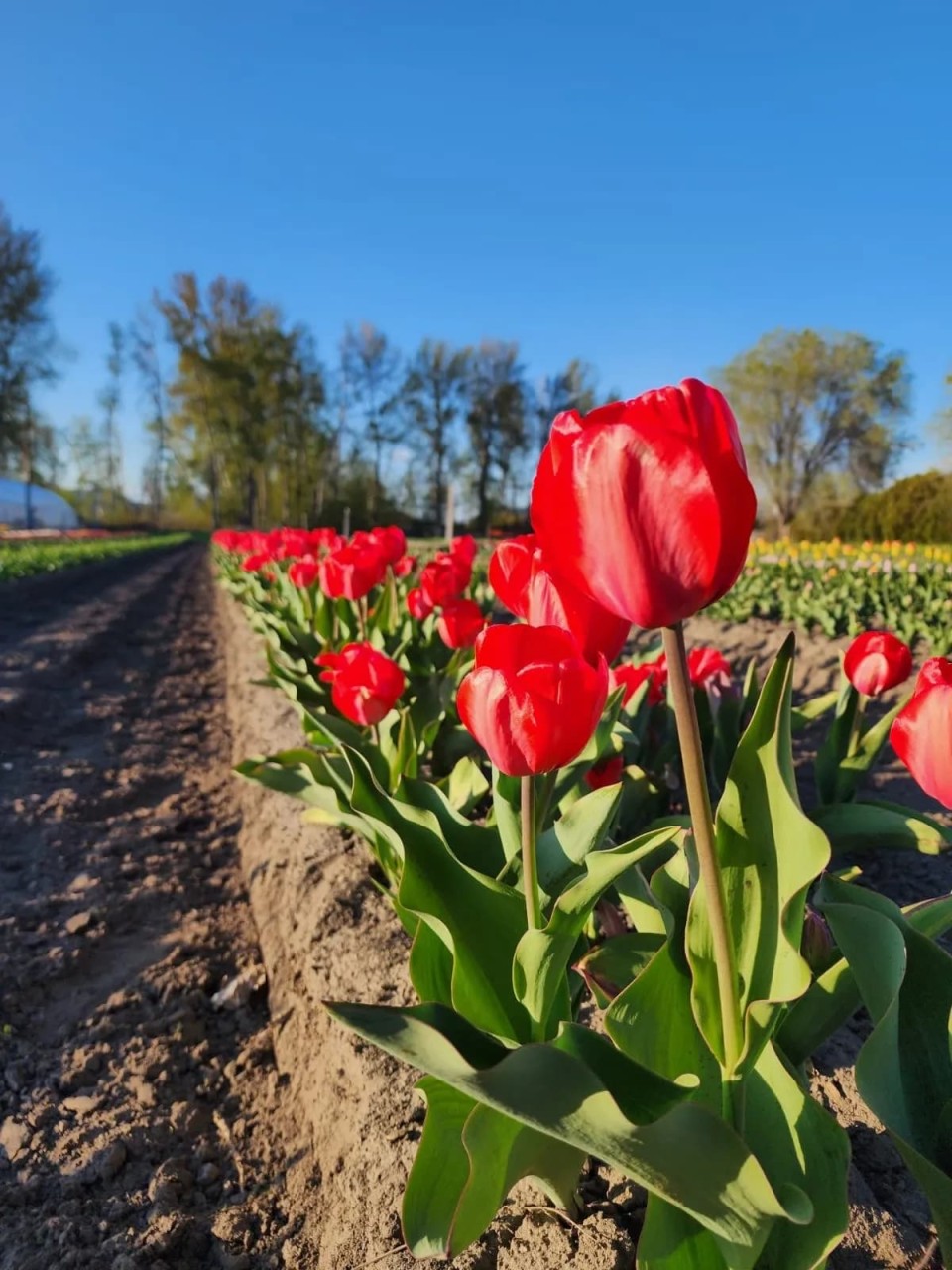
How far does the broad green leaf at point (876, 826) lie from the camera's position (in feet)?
6.40

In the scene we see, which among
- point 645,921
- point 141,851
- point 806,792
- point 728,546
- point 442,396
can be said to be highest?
point 442,396

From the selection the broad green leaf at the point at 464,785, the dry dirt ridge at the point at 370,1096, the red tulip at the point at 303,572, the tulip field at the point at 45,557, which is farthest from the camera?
the tulip field at the point at 45,557

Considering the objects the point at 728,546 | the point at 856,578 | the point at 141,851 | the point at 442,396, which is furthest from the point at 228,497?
the point at 728,546

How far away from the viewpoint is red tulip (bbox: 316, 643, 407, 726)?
6.98 feet

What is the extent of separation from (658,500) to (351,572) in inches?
90.1

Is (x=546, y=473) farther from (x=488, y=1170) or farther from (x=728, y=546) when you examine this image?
(x=488, y=1170)

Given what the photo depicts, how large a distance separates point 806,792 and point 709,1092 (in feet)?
7.45

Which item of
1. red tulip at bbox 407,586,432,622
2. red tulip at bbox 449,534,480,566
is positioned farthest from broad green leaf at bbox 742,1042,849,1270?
red tulip at bbox 449,534,480,566

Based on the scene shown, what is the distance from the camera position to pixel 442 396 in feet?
128

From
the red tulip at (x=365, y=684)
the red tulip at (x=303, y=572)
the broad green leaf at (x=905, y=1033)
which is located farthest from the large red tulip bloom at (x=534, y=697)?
the red tulip at (x=303, y=572)

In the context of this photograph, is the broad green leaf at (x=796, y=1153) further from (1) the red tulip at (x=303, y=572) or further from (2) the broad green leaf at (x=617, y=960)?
(1) the red tulip at (x=303, y=572)

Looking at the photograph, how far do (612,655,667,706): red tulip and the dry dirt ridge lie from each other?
2.64 feet

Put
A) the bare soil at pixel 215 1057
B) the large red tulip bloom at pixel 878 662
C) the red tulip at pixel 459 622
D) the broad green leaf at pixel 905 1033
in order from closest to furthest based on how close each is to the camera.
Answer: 1. the broad green leaf at pixel 905 1033
2. the bare soil at pixel 215 1057
3. the large red tulip bloom at pixel 878 662
4. the red tulip at pixel 459 622

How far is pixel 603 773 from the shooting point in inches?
74.2
